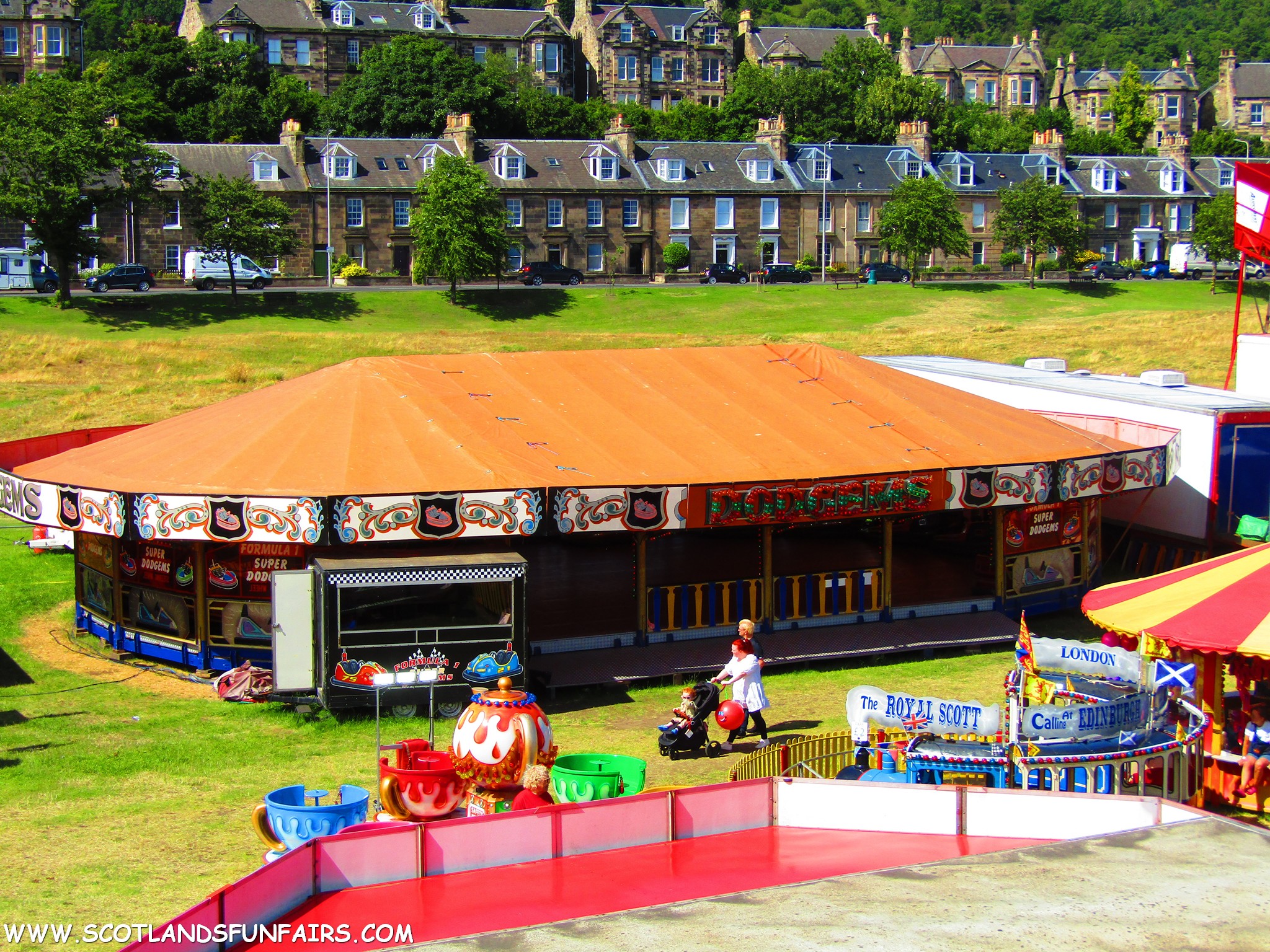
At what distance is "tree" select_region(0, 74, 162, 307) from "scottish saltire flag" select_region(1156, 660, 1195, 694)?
55.4 meters

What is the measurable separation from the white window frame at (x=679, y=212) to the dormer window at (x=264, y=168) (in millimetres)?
23128

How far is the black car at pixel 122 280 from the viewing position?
213ft

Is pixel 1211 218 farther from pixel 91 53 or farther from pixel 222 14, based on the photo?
pixel 91 53

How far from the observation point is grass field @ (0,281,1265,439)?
4997 cm

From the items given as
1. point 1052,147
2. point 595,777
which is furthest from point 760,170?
point 595,777

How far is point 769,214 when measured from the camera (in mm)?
81812

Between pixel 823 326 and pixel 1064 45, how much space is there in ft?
455

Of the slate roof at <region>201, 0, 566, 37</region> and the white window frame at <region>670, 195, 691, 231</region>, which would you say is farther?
the slate roof at <region>201, 0, 566, 37</region>

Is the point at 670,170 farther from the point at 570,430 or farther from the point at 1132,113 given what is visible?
the point at 1132,113

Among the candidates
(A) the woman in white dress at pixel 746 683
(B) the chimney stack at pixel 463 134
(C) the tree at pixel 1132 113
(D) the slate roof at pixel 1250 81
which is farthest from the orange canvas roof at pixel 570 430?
(D) the slate roof at pixel 1250 81

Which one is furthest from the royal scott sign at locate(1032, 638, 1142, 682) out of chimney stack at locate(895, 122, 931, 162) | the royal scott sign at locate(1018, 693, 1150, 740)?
chimney stack at locate(895, 122, 931, 162)

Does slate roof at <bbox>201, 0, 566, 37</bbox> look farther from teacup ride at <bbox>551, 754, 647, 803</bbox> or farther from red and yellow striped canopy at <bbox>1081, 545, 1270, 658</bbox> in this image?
teacup ride at <bbox>551, 754, 647, 803</bbox>

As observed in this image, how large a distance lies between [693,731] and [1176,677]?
20.1ft

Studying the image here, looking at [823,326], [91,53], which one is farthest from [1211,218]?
[91,53]
